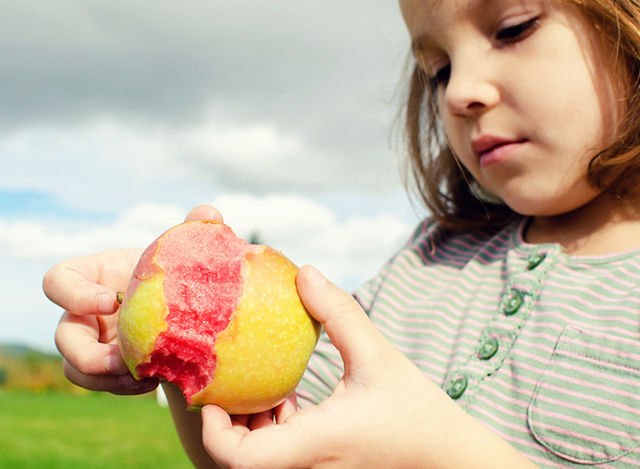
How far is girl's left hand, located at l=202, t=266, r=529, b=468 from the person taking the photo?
3.46ft

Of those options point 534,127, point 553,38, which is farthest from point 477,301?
point 553,38

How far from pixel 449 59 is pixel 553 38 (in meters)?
0.35

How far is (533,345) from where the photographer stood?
1535mm

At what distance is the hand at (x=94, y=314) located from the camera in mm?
1351

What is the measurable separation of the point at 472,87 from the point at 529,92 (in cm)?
16

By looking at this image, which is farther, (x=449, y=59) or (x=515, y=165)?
(x=449, y=59)

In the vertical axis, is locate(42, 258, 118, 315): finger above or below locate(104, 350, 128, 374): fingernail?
above

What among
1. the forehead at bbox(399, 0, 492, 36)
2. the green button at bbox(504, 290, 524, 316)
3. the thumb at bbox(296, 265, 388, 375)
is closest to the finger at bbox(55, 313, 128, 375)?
the thumb at bbox(296, 265, 388, 375)

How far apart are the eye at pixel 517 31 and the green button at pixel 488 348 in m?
0.85

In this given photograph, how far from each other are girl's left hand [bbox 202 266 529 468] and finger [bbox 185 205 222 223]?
348mm

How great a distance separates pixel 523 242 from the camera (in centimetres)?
187

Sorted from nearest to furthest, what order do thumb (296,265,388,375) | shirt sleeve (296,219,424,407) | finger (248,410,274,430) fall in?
thumb (296,265,388,375) → finger (248,410,274,430) → shirt sleeve (296,219,424,407)

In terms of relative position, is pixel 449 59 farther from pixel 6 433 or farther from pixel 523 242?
pixel 6 433

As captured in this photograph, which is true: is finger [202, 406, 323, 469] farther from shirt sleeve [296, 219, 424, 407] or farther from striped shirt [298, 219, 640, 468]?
shirt sleeve [296, 219, 424, 407]
